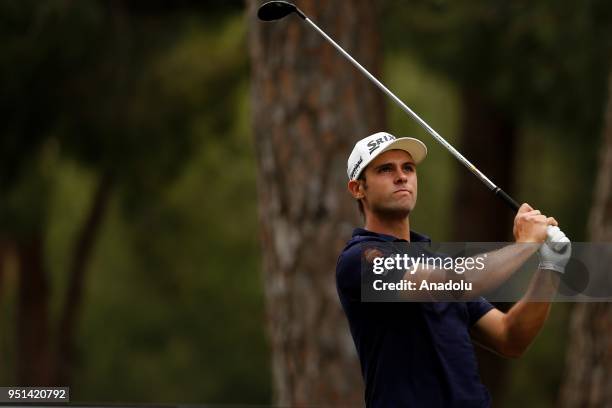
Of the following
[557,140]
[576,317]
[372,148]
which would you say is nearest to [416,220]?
[557,140]

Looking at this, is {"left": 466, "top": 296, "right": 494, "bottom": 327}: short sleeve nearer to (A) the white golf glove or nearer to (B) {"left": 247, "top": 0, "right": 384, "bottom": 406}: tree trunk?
(A) the white golf glove

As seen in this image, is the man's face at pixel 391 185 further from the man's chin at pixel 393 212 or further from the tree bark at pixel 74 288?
the tree bark at pixel 74 288

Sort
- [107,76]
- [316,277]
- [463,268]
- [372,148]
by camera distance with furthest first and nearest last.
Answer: [107,76] → [316,277] → [372,148] → [463,268]

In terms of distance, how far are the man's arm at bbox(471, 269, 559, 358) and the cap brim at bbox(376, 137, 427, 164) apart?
0.54 metres

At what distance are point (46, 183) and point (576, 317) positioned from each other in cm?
601

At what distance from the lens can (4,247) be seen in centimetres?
1596

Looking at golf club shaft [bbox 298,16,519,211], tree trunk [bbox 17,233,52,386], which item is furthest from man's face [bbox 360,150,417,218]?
tree trunk [bbox 17,233,52,386]

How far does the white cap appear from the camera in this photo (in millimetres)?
3840

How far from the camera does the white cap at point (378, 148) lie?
384cm

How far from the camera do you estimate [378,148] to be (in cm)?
386

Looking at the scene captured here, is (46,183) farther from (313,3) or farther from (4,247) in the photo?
(313,3)

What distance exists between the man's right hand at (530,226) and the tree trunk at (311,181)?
388 cm

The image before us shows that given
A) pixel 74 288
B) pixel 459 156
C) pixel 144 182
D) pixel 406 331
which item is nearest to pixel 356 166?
pixel 459 156

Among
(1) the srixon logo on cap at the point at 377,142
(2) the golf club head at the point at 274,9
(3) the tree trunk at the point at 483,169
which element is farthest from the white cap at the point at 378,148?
(3) the tree trunk at the point at 483,169
